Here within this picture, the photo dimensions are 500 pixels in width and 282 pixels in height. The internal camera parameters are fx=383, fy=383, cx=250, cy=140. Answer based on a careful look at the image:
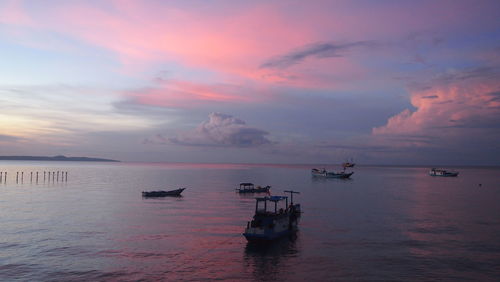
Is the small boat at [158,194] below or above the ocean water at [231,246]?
above

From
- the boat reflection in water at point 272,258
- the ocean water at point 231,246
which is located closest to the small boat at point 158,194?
the ocean water at point 231,246

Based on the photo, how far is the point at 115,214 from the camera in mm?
65250

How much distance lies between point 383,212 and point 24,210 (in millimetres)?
64873

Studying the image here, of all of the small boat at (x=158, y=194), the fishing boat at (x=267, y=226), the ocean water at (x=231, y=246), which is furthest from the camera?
the small boat at (x=158, y=194)

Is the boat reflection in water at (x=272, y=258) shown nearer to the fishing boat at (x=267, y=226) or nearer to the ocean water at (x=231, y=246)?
the ocean water at (x=231, y=246)

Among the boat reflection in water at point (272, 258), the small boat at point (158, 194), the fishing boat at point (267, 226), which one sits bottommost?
the boat reflection in water at point (272, 258)

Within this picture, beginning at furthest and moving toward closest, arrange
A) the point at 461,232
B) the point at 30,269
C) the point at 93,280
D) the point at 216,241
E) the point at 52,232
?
1. the point at 461,232
2. the point at 52,232
3. the point at 216,241
4. the point at 30,269
5. the point at 93,280

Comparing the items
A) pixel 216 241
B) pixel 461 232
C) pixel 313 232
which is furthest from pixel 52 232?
pixel 461 232

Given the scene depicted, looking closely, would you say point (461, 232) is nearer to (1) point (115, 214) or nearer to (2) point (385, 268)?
(2) point (385, 268)

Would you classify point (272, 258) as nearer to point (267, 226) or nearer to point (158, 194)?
point (267, 226)

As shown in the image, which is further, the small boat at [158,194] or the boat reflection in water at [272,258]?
the small boat at [158,194]

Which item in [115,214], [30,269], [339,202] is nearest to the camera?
[30,269]

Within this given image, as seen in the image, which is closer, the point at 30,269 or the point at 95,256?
the point at 30,269

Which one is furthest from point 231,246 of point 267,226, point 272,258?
point 272,258
